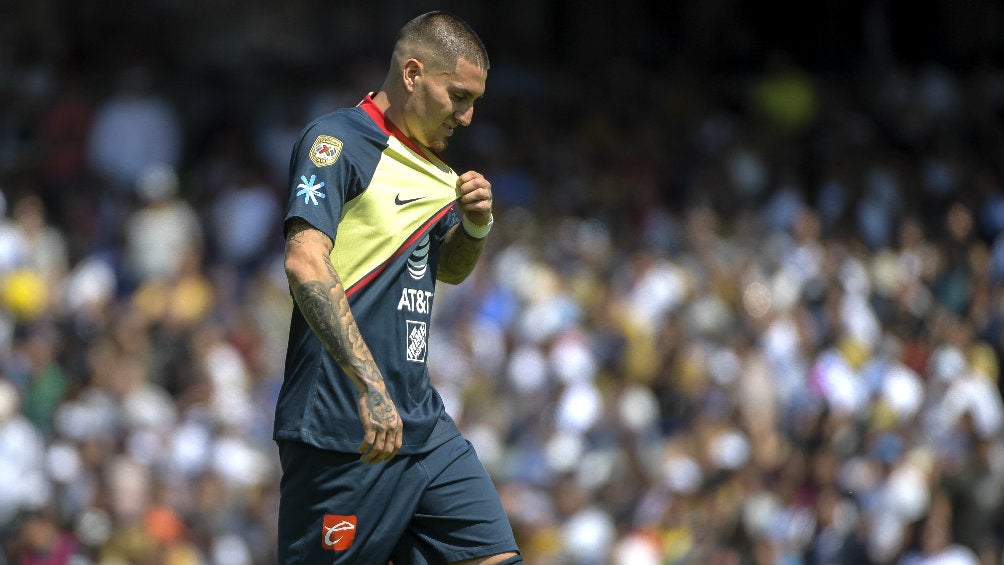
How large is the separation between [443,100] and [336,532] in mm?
1410

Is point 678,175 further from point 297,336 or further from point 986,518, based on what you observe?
point 297,336

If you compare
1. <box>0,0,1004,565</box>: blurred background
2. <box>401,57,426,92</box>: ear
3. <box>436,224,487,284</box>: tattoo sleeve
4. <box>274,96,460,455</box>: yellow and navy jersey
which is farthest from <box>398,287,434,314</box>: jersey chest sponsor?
<box>0,0,1004,565</box>: blurred background

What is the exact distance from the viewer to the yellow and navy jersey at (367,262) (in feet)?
15.3

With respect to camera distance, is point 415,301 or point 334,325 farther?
point 415,301

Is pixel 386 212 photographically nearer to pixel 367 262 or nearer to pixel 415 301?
pixel 367 262

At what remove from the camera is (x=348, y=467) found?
15.6 feet

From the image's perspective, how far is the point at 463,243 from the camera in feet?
17.3

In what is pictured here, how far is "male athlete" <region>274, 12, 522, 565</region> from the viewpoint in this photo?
4688 mm

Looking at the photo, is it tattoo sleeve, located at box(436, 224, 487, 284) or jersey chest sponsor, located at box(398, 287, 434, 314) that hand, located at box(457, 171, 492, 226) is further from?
jersey chest sponsor, located at box(398, 287, 434, 314)

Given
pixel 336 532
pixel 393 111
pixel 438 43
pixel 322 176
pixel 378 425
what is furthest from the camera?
pixel 393 111

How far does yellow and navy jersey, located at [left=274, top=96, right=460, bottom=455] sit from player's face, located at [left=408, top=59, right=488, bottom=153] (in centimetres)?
7

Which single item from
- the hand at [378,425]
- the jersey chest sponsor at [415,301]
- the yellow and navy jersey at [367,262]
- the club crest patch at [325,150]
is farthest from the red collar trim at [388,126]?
the hand at [378,425]

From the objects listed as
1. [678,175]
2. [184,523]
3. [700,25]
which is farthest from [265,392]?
[700,25]

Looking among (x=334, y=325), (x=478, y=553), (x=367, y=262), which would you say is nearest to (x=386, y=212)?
(x=367, y=262)
